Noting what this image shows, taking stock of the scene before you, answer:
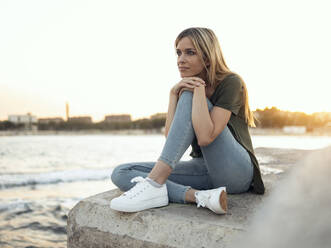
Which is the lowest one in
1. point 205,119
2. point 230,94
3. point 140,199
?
point 140,199

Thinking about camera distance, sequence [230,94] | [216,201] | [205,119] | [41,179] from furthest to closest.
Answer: [41,179], [230,94], [205,119], [216,201]

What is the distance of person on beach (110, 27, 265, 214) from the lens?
1.83m

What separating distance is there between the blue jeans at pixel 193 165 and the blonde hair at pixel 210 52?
0.21m

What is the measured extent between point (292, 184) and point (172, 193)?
152 cm

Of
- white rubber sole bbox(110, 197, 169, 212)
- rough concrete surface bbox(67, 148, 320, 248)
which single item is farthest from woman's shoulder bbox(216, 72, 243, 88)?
white rubber sole bbox(110, 197, 169, 212)

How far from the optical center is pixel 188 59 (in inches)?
82.9

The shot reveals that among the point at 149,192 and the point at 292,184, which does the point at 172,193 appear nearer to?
the point at 149,192

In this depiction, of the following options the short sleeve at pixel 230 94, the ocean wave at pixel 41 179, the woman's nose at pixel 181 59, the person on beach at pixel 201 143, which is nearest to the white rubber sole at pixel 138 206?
the person on beach at pixel 201 143

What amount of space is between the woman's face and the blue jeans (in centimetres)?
27

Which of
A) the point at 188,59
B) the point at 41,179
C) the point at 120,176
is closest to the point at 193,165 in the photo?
the point at 120,176

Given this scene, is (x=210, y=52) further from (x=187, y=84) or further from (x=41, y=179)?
(x=41, y=179)

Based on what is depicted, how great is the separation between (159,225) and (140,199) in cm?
21

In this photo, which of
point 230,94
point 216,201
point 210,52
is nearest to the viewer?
point 216,201

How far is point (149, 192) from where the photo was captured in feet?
6.01
